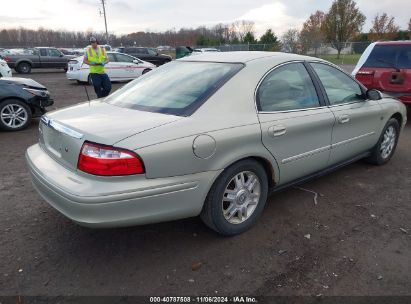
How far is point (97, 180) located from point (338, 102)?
273cm

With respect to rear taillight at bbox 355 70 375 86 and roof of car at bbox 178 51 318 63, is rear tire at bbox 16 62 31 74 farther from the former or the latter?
roof of car at bbox 178 51 318 63

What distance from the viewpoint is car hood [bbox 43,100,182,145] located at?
246 centimetres

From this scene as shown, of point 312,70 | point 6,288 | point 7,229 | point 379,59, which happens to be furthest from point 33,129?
point 379,59

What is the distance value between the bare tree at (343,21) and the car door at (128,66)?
33.3 m

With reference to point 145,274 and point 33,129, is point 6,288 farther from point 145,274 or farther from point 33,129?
point 33,129

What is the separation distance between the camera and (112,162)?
237 centimetres

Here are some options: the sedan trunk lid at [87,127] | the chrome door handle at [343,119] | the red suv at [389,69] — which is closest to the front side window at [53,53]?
the red suv at [389,69]

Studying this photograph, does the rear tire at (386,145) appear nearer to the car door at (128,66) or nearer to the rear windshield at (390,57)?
the rear windshield at (390,57)

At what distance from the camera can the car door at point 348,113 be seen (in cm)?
379

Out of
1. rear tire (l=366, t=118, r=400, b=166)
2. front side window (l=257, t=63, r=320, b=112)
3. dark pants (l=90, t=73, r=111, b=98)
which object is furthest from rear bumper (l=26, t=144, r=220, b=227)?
dark pants (l=90, t=73, r=111, b=98)

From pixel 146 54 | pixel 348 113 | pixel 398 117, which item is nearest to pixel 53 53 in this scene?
pixel 146 54

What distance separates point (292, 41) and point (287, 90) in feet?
102

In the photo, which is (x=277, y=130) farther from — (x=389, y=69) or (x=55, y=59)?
(x=55, y=59)

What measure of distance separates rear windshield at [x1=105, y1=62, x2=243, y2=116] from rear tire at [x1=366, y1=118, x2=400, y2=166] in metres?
2.59
